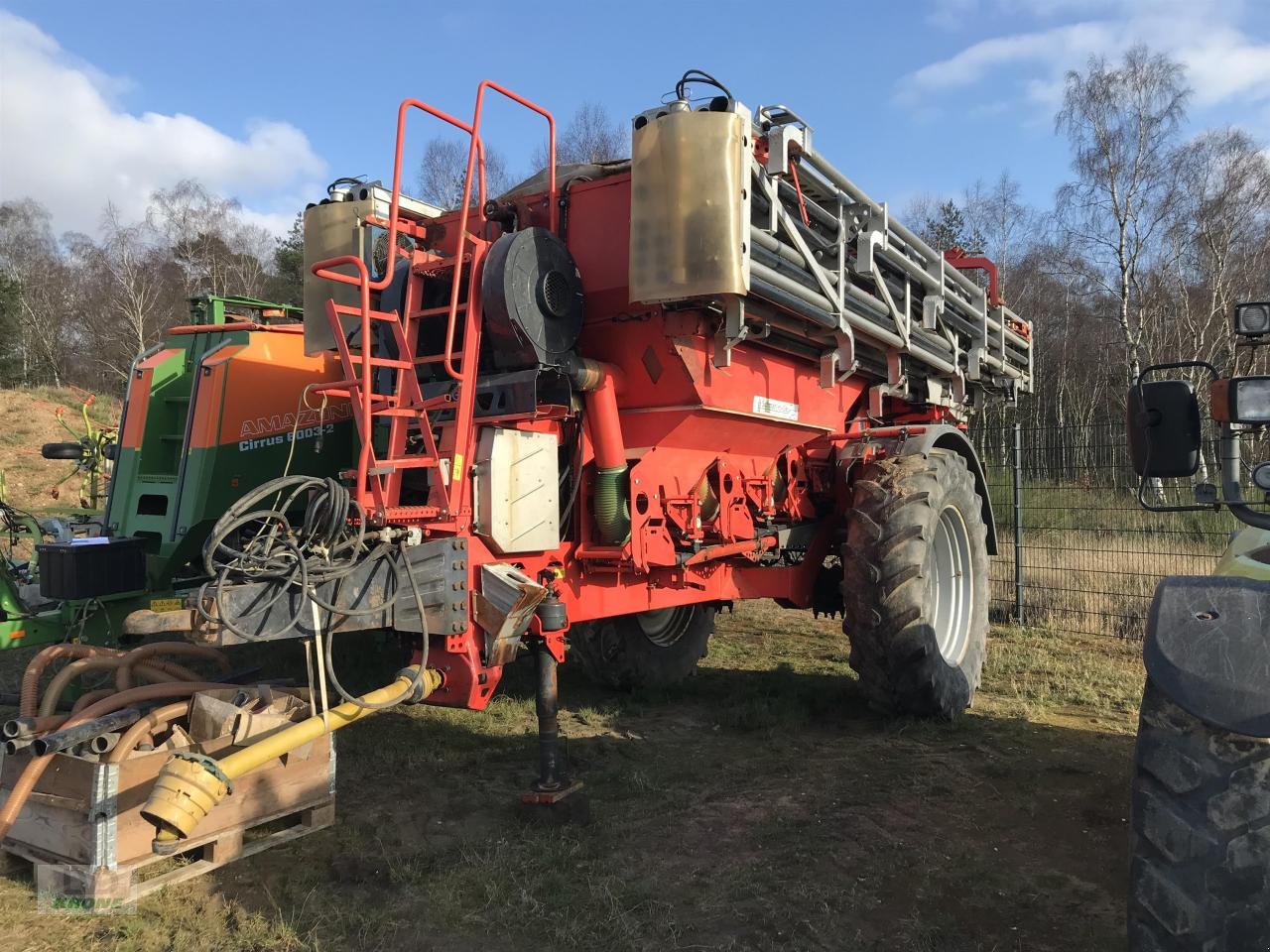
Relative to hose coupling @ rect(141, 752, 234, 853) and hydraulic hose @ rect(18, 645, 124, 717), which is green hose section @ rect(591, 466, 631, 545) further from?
hydraulic hose @ rect(18, 645, 124, 717)

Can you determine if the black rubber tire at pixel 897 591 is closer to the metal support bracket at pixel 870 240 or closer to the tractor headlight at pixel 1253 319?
the metal support bracket at pixel 870 240

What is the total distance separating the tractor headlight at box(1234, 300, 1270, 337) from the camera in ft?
8.08

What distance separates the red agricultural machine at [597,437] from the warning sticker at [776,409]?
25mm

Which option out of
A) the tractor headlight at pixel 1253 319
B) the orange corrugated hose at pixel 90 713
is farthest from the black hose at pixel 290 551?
the tractor headlight at pixel 1253 319

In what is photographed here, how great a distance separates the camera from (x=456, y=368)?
395cm

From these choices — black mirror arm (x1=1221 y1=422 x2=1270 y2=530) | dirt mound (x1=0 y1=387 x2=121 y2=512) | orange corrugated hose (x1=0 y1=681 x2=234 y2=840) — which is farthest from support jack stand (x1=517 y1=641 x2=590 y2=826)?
dirt mound (x1=0 y1=387 x2=121 y2=512)

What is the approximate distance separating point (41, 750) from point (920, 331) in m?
5.19

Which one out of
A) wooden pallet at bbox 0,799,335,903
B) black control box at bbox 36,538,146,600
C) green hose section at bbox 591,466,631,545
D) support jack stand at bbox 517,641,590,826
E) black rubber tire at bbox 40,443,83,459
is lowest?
wooden pallet at bbox 0,799,335,903

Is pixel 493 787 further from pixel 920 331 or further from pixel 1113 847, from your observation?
pixel 920 331

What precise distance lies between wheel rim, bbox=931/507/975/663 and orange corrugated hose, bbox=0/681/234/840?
430cm

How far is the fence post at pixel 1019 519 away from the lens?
862 cm

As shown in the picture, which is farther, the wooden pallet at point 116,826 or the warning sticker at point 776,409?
the warning sticker at point 776,409

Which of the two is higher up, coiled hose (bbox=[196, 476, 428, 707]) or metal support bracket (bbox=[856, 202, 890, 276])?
metal support bracket (bbox=[856, 202, 890, 276])

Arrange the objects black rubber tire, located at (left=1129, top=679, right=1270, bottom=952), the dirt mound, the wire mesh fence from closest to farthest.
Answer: black rubber tire, located at (left=1129, top=679, right=1270, bottom=952) < the wire mesh fence < the dirt mound
